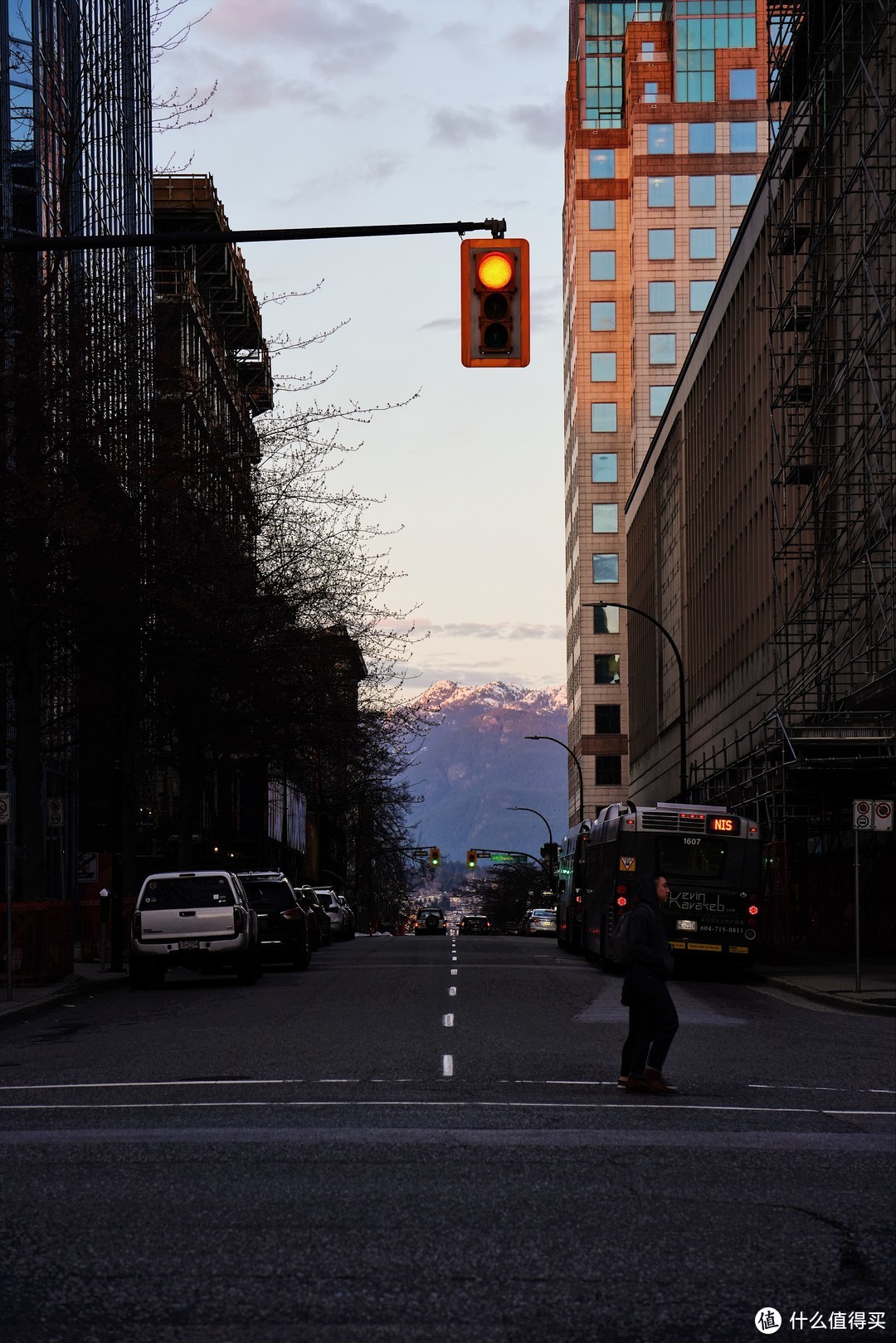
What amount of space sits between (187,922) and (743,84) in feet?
341

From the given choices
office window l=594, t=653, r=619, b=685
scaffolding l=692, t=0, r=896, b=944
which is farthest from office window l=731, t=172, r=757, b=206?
scaffolding l=692, t=0, r=896, b=944

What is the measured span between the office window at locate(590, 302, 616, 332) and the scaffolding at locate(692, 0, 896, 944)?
2968 inches

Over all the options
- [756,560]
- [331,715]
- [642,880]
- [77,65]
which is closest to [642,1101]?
[642,880]

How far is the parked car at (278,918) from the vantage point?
116 ft

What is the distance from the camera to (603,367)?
415ft

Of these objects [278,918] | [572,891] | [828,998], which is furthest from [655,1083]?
[572,891]

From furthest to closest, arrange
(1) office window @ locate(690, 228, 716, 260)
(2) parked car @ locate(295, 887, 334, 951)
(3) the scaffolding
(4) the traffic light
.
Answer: (1) office window @ locate(690, 228, 716, 260) → (2) parked car @ locate(295, 887, 334, 951) → (3) the scaffolding → (4) the traffic light

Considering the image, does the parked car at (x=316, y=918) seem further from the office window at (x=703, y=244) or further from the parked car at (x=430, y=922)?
the office window at (x=703, y=244)

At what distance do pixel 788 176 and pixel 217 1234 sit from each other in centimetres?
4367

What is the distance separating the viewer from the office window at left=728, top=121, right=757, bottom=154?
121 m

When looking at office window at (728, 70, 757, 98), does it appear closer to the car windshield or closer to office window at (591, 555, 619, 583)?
office window at (591, 555, 619, 583)

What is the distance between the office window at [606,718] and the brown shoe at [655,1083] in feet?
360

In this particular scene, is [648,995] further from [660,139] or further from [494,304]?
[660,139]

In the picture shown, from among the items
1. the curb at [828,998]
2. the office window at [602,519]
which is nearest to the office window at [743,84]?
the office window at [602,519]
